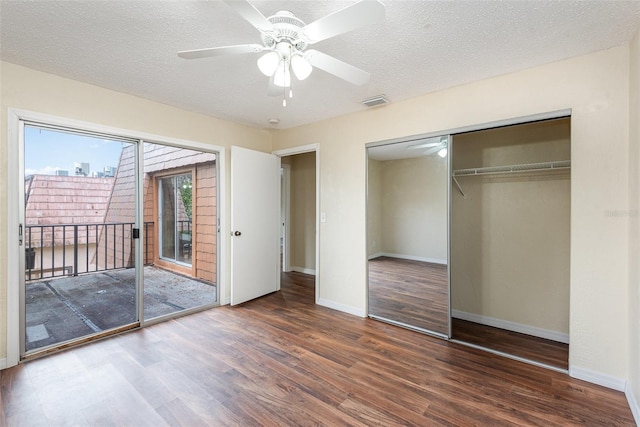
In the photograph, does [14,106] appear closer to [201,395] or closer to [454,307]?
[201,395]

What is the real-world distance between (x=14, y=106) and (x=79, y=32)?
1009 mm

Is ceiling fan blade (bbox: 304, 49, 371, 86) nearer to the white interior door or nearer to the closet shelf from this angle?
the closet shelf

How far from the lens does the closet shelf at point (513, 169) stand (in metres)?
2.62

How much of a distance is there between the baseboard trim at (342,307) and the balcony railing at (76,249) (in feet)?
7.55

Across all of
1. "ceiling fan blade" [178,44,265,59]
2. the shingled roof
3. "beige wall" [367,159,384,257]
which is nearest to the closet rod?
"beige wall" [367,159,384,257]

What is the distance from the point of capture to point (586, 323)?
7.00 feet

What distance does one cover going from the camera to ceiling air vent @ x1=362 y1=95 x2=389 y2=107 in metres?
2.95

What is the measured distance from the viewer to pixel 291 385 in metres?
2.07

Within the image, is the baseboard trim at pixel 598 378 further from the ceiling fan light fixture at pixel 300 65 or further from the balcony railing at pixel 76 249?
the balcony railing at pixel 76 249

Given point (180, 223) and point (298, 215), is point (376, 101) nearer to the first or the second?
point (298, 215)

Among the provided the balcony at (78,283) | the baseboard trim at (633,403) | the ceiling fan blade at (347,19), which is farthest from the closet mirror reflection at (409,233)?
the balcony at (78,283)

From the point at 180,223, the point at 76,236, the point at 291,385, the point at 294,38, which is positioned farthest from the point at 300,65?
the point at 180,223

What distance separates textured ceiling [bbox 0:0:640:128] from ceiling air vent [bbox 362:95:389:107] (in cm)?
13

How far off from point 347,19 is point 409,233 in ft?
7.78
